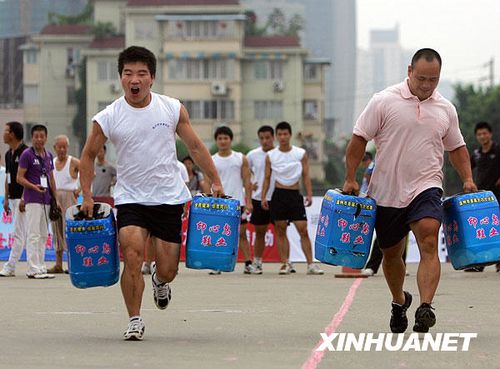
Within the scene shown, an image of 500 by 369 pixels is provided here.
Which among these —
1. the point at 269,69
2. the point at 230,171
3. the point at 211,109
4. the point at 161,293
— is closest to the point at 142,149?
the point at 161,293

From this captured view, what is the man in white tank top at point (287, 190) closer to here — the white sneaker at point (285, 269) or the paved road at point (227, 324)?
the white sneaker at point (285, 269)

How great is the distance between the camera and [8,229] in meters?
23.7

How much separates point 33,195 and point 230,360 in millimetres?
9340

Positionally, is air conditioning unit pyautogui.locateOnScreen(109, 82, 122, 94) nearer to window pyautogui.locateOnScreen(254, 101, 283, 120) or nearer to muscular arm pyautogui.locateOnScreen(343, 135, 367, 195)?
window pyautogui.locateOnScreen(254, 101, 283, 120)

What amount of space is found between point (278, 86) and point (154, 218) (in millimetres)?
91617

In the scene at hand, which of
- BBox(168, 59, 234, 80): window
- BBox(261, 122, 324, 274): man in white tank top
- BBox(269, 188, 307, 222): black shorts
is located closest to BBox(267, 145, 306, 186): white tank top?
BBox(261, 122, 324, 274): man in white tank top

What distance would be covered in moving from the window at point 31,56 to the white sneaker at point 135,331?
93173 millimetres

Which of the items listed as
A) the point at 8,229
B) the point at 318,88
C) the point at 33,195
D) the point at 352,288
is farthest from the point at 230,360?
the point at 318,88

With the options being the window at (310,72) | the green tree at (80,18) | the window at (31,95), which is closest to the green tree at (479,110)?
the window at (310,72)

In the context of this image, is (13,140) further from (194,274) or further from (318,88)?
(318,88)

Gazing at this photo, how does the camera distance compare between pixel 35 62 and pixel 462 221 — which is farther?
pixel 35 62

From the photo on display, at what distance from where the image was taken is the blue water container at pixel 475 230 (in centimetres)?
977

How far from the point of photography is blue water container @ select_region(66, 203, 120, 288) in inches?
379

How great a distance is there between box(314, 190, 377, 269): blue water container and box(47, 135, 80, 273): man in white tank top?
29.8 ft
